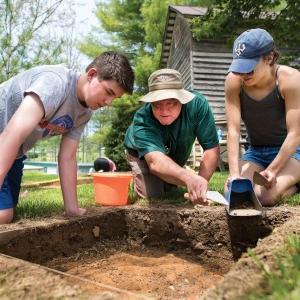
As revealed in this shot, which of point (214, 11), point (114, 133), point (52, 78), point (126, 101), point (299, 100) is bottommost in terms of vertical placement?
point (114, 133)

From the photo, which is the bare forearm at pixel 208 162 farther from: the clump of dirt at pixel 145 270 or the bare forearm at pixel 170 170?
the clump of dirt at pixel 145 270

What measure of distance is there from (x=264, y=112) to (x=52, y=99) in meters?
1.63

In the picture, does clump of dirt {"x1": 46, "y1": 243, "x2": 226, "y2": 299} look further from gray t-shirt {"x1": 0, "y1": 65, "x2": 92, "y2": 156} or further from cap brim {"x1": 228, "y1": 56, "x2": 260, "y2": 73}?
cap brim {"x1": 228, "y1": 56, "x2": 260, "y2": 73}

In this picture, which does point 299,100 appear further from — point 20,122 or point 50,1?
point 50,1

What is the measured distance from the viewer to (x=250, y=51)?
2752 millimetres

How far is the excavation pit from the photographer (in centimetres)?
225

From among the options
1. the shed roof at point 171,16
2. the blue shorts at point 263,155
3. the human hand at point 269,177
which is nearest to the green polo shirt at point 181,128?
the blue shorts at point 263,155

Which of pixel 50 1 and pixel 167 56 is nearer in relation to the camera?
pixel 50 1

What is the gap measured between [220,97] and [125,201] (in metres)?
9.78

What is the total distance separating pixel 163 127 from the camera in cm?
335

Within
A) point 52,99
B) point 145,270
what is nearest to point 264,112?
point 145,270

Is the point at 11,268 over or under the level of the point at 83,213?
over

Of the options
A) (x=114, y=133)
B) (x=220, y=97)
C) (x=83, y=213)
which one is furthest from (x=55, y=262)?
(x=114, y=133)

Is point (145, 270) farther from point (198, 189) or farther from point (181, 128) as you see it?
point (181, 128)
